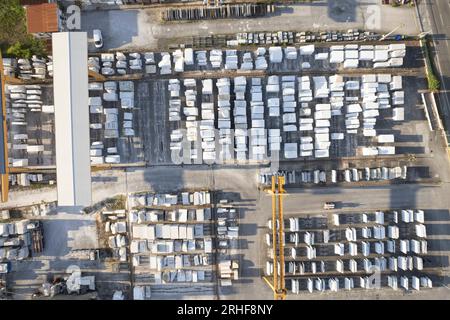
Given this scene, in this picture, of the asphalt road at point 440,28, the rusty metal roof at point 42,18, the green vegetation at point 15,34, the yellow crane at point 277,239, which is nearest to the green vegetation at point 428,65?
the asphalt road at point 440,28

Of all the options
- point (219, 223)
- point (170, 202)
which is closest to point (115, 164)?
point (170, 202)

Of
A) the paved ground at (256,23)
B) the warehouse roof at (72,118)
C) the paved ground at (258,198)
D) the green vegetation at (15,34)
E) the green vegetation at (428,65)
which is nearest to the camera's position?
the warehouse roof at (72,118)

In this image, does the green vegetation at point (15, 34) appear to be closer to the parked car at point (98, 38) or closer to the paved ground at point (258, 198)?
the parked car at point (98, 38)

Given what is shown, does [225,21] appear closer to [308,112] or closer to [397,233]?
[308,112]

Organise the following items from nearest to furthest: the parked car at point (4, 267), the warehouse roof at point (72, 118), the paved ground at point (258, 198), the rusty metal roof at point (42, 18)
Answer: the warehouse roof at point (72, 118)
the rusty metal roof at point (42, 18)
the parked car at point (4, 267)
the paved ground at point (258, 198)

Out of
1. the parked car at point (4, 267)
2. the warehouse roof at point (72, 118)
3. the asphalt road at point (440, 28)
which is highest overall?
the asphalt road at point (440, 28)

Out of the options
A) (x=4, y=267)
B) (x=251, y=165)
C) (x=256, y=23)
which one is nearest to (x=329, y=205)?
(x=251, y=165)

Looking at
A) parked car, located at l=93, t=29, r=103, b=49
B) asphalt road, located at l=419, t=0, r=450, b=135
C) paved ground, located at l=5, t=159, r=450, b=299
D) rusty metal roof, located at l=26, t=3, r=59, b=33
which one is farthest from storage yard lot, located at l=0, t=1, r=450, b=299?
rusty metal roof, located at l=26, t=3, r=59, b=33
